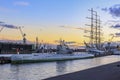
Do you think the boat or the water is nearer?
the water

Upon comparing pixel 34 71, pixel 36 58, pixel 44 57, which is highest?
pixel 44 57

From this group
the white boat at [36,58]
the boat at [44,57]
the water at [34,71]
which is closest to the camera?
the water at [34,71]

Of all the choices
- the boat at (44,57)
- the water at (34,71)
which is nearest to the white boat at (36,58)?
the boat at (44,57)

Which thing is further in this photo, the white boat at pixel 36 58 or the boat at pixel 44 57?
the boat at pixel 44 57

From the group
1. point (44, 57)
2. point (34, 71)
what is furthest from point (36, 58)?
point (34, 71)

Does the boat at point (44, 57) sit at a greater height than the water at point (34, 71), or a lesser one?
greater

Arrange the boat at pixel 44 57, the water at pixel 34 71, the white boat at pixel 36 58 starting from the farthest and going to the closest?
the boat at pixel 44 57 < the white boat at pixel 36 58 < the water at pixel 34 71

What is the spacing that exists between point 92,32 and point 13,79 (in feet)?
494

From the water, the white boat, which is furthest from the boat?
the water

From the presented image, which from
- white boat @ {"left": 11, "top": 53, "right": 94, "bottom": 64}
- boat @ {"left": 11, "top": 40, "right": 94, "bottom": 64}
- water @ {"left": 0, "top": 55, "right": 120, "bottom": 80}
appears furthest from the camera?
boat @ {"left": 11, "top": 40, "right": 94, "bottom": 64}

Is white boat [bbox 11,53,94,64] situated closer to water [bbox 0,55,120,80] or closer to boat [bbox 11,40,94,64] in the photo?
boat [bbox 11,40,94,64]

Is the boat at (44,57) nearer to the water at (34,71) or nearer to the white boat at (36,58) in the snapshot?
the white boat at (36,58)

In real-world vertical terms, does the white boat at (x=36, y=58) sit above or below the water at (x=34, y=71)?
above

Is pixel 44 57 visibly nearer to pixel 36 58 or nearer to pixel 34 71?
pixel 36 58
